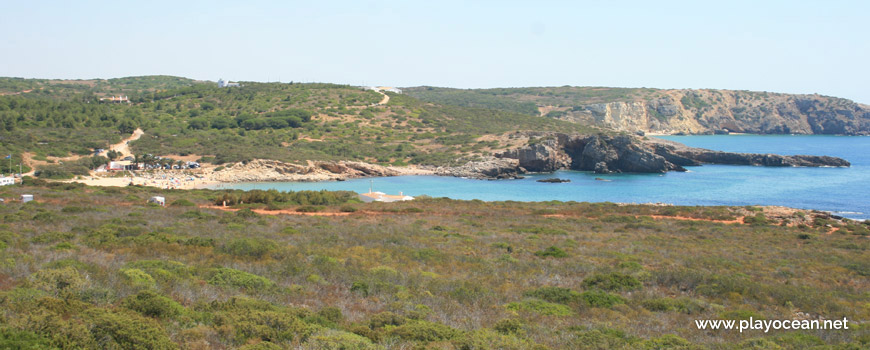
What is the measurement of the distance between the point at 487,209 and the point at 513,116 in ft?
252

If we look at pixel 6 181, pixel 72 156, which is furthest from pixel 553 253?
pixel 72 156

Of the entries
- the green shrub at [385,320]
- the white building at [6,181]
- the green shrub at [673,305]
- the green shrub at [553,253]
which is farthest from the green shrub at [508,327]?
the white building at [6,181]

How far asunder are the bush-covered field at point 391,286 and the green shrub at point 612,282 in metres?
0.05

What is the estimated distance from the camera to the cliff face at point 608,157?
7612 cm

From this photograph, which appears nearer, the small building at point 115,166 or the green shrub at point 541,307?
the green shrub at point 541,307

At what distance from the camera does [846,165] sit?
283 feet

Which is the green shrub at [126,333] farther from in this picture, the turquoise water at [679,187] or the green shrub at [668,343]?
the turquoise water at [679,187]

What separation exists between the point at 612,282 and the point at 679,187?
56232 mm

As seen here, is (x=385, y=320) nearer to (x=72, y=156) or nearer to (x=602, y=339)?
(x=602, y=339)

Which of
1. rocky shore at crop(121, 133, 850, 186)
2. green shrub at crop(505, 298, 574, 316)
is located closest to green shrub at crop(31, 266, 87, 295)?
green shrub at crop(505, 298, 574, 316)

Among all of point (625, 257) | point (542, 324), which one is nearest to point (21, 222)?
point (542, 324)

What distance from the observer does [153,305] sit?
7426mm

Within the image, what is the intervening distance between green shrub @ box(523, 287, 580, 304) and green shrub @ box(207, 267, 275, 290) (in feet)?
17.2

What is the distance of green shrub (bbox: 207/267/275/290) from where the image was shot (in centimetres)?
998
